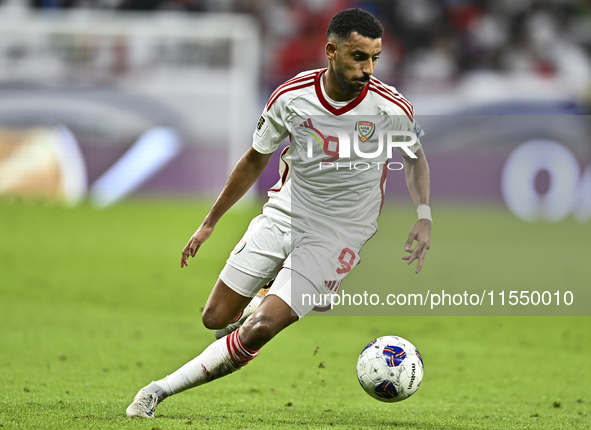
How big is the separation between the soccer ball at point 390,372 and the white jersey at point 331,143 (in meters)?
0.67

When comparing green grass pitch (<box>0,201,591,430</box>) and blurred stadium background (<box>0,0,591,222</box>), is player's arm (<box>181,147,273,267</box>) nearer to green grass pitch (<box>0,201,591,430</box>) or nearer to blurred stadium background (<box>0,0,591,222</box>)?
green grass pitch (<box>0,201,591,430</box>)

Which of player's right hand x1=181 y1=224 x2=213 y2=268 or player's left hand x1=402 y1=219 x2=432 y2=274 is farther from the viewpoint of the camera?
player's right hand x1=181 y1=224 x2=213 y2=268

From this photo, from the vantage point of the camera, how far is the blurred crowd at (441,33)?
19031 mm

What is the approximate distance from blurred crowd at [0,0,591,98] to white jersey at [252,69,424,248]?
1328 cm

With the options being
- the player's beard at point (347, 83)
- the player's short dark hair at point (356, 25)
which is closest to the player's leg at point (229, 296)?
the player's beard at point (347, 83)

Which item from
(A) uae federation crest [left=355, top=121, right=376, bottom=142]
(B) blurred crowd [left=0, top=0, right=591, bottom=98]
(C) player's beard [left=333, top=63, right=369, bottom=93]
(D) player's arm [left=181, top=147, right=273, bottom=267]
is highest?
(B) blurred crowd [left=0, top=0, right=591, bottom=98]

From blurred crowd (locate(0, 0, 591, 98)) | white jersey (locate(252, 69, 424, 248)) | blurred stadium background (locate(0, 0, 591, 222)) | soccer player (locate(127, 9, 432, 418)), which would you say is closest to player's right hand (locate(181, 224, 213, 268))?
soccer player (locate(127, 9, 432, 418))

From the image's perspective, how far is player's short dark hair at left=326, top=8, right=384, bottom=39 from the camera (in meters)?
4.46

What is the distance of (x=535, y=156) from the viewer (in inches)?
619

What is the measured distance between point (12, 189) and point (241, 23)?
19.5 ft

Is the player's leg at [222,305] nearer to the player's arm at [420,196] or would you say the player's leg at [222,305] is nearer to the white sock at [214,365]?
the white sock at [214,365]

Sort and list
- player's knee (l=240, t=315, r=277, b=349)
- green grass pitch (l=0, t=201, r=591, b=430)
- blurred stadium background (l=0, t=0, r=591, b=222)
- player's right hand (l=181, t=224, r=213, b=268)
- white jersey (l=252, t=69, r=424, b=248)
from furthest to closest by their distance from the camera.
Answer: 1. blurred stadium background (l=0, t=0, r=591, b=222)
2. green grass pitch (l=0, t=201, r=591, b=430)
3. white jersey (l=252, t=69, r=424, b=248)
4. player's right hand (l=181, t=224, r=213, b=268)
5. player's knee (l=240, t=315, r=277, b=349)

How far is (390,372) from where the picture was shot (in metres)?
4.55

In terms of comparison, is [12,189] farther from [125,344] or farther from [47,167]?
[125,344]
